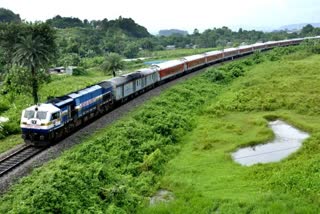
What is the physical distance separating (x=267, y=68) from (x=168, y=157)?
5608 centimetres

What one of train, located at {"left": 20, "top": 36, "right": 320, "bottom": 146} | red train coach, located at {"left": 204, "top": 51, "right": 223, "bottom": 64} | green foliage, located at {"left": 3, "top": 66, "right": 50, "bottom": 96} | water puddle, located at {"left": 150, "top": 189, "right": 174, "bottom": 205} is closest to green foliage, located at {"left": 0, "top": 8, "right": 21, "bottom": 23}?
red train coach, located at {"left": 204, "top": 51, "right": 223, "bottom": 64}

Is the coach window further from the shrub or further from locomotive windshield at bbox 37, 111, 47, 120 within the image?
the shrub

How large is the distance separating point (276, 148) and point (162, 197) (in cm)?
1481

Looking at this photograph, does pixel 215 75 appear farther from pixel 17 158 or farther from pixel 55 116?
pixel 17 158

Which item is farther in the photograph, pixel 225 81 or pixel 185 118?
pixel 225 81

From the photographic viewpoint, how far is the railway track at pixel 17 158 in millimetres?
25100

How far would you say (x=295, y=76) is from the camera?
69.6 metres

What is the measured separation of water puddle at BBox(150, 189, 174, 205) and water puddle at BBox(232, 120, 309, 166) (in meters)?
8.33

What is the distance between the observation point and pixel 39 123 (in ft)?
94.1

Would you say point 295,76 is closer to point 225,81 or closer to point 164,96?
point 225,81

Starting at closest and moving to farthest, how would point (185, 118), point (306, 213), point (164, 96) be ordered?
point (306, 213) < point (185, 118) < point (164, 96)

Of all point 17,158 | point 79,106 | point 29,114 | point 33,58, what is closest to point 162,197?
point 17,158

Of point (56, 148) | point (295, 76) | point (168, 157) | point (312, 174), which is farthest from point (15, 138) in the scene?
point (295, 76)

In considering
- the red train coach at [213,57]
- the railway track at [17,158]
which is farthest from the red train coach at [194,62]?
the railway track at [17,158]
